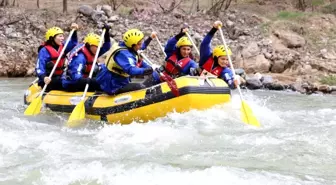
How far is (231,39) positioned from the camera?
54.3ft

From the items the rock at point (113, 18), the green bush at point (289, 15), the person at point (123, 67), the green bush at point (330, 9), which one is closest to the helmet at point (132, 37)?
the person at point (123, 67)

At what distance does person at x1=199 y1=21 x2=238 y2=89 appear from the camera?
8539mm

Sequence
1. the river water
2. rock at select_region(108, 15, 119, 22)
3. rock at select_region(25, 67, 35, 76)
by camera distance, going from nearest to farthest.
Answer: the river water
rock at select_region(25, 67, 35, 76)
rock at select_region(108, 15, 119, 22)

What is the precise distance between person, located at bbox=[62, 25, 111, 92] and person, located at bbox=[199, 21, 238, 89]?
187 centimetres

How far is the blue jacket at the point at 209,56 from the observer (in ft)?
27.9

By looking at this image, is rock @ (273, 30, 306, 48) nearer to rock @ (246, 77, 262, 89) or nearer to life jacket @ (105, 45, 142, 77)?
rock @ (246, 77, 262, 89)

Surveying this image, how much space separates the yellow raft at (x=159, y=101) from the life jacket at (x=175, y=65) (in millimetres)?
1146

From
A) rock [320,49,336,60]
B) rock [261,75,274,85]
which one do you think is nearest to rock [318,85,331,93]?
rock [261,75,274,85]

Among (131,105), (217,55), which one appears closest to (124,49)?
(131,105)

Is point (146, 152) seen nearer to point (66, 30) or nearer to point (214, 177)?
point (214, 177)

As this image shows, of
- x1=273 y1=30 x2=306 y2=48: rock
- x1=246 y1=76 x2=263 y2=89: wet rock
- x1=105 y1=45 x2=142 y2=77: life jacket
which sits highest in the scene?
x1=105 y1=45 x2=142 y2=77: life jacket

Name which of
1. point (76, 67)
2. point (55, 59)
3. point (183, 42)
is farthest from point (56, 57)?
point (183, 42)

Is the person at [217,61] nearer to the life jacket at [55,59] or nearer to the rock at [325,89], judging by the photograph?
the life jacket at [55,59]

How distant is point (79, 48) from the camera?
8.98 metres
